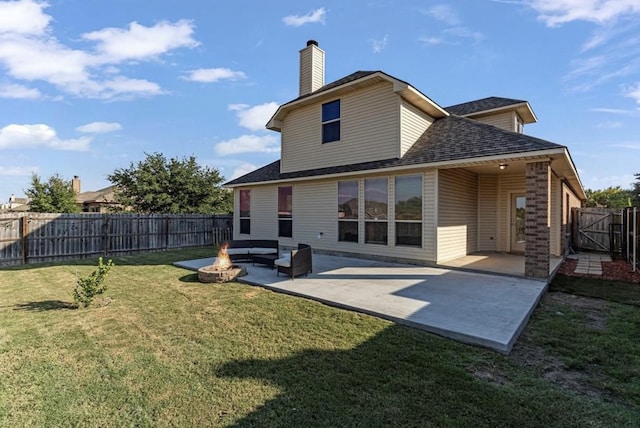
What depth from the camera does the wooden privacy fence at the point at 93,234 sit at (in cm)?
1087

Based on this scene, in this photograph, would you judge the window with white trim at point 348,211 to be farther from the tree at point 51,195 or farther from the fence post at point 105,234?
the tree at point 51,195

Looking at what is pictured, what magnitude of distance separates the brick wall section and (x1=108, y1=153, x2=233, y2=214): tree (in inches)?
681

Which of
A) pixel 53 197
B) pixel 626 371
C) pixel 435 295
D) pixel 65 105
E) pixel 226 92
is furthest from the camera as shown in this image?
pixel 53 197

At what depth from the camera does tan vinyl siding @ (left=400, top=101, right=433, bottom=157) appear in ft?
32.3

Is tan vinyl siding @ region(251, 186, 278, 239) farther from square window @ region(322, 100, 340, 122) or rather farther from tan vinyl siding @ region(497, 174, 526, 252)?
tan vinyl siding @ region(497, 174, 526, 252)

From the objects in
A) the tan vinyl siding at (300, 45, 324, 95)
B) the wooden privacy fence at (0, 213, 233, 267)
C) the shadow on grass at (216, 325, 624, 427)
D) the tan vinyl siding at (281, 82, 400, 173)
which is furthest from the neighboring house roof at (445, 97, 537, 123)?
the wooden privacy fence at (0, 213, 233, 267)

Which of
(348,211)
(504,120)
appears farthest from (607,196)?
(348,211)

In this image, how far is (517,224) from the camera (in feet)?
37.8

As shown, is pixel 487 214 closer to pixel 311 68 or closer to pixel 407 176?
pixel 407 176

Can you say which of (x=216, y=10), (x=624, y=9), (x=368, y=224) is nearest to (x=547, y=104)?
(x=624, y=9)

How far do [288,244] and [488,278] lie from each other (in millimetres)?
7758

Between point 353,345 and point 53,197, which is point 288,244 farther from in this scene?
point 53,197

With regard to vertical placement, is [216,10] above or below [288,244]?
above

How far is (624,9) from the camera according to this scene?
743cm
